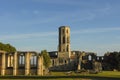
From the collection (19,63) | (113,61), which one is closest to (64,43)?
(113,61)

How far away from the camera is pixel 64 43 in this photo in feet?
408

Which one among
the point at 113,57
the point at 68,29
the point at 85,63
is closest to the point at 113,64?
the point at 113,57

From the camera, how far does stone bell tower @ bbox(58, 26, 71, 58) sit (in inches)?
4899

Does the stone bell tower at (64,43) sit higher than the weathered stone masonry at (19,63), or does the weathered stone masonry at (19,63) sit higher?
the stone bell tower at (64,43)

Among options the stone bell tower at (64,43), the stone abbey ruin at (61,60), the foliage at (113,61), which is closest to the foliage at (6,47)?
the stone abbey ruin at (61,60)

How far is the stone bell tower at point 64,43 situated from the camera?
124 meters

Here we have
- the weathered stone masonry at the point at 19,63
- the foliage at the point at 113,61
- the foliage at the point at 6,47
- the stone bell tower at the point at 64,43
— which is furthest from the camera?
the stone bell tower at the point at 64,43

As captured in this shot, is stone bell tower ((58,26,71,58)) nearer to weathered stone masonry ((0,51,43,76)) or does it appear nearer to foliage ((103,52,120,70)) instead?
foliage ((103,52,120,70))

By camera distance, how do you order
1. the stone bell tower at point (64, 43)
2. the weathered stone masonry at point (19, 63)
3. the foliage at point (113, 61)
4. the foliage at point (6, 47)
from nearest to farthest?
the weathered stone masonry at point (19, 63) → the foliage at point (6, 47) → the foliage at point (113, 61) → the stone bell tower at point (64, 43)

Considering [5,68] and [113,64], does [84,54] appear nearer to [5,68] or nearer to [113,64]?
[113,64]

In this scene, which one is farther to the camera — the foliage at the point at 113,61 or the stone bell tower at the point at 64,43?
the stone bell tower at the point at 64,43

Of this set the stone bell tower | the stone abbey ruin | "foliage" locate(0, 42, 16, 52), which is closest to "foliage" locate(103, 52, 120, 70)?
the stone abbey ruin

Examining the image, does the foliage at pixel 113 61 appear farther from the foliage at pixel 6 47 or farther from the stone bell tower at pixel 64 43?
the foliage at pixel 6 47

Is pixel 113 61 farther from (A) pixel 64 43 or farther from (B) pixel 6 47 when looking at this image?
(B) pixel 6 47
